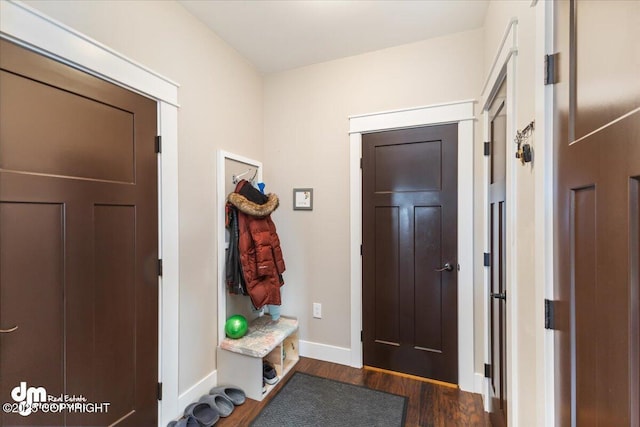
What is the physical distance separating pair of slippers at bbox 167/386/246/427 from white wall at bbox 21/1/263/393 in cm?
15

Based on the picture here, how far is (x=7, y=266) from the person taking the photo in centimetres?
110

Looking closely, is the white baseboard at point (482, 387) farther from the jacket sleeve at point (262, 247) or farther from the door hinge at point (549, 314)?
the jacket sleeve at point (262, 247)

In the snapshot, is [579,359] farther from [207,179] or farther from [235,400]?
[207,179]

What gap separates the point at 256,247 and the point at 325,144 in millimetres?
1130

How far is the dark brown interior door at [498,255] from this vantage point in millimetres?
1521

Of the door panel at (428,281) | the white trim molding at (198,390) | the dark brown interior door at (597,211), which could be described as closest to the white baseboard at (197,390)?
the white trim molding at (198,390)

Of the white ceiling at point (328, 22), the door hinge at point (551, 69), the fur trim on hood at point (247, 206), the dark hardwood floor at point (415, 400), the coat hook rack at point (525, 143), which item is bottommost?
the dark hardwood floor at point (415, 400)

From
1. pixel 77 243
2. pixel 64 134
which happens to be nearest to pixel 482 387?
pixel 77 243

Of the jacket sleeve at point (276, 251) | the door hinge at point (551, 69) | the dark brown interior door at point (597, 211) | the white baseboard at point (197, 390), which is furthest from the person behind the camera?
the jacket sleeve at point (276, 251)

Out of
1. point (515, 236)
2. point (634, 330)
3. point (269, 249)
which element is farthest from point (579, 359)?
point (269, 249)

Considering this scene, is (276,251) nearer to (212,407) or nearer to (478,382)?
(212,407)

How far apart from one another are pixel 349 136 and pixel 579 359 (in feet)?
6.81

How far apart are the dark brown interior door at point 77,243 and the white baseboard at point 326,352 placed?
1.30 metres

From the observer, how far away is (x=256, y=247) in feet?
7.34
